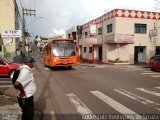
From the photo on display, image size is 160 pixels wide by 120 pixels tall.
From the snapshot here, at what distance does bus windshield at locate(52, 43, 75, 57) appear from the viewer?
79.4ft

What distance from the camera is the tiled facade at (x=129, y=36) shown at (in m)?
33.8

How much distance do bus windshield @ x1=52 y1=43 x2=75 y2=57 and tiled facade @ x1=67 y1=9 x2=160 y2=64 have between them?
10402 millimetres

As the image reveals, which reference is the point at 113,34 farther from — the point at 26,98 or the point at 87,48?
the point at 26,98

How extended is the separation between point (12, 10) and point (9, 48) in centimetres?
654

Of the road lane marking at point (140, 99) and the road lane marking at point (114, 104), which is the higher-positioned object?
the road lane marking at point (114, 104)

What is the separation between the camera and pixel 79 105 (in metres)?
9.12

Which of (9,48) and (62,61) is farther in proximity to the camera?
(9,48)

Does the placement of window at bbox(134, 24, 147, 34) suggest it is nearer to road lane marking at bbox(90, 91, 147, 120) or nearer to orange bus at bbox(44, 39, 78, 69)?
orange bus at bbox(44, 39, 78, 69)

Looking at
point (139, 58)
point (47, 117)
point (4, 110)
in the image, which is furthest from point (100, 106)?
point (139, 58)

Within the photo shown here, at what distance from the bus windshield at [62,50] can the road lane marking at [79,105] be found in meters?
13.1

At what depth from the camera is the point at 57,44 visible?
957 inches

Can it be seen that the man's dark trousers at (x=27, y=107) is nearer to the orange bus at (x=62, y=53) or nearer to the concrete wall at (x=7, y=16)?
the orange bus at (x=62, y=53)

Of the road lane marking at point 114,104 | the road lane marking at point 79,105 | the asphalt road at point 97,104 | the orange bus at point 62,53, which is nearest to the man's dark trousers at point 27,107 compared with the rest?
the asphalt road at point 97,104

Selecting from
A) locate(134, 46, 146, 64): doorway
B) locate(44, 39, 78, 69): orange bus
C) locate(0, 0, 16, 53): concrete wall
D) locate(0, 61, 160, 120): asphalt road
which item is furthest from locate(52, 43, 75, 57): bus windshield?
locate(0, 0, 16, 53): concrete wall
